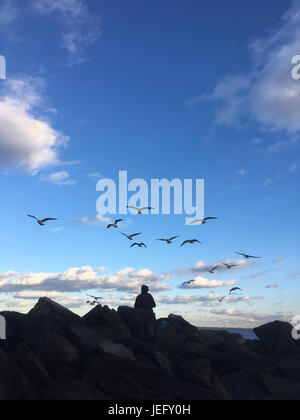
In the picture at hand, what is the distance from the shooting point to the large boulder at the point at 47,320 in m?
26.5

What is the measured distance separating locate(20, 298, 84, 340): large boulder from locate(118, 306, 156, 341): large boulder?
14.8 ft

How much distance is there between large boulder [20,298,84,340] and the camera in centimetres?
2648

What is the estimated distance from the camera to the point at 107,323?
30.2m

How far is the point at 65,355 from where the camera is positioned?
2427cm

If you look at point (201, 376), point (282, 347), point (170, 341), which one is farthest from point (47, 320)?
point (282, 347)

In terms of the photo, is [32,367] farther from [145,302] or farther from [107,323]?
[145,302]

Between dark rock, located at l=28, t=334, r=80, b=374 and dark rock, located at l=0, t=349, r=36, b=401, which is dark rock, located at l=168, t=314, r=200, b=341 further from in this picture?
dark rock, located at l=0, t=349, r=36, b=401

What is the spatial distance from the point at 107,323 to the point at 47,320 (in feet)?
17.2

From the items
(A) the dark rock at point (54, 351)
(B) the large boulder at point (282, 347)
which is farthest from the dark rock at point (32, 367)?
(B) the large boulder at point (282, 347)

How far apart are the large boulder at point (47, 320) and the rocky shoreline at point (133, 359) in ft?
0.24
